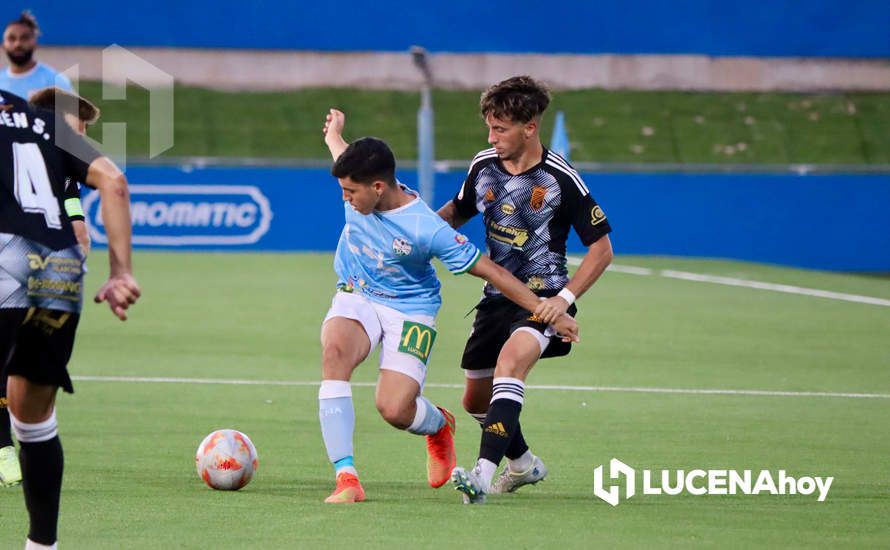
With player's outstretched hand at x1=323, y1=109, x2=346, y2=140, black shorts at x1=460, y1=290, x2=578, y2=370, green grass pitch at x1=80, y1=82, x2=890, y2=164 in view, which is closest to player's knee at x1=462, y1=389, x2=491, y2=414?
black shorts at x1=460, y1=290, x2=578, y2=370

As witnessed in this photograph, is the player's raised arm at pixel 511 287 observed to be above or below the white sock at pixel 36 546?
above

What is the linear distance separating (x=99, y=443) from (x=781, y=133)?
27944 millimetres

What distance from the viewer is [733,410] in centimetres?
1004

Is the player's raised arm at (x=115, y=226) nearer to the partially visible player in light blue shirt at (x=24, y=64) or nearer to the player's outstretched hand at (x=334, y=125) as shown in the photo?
the player's outstretched hand at (x=334, y=125)

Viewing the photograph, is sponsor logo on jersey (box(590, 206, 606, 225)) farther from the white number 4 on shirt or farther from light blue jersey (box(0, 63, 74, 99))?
light blue jersey (box(0, 63, 74, 99))

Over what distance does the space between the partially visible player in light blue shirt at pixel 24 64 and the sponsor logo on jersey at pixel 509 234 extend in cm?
275

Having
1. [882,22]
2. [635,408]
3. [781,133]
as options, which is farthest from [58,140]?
[882,22]

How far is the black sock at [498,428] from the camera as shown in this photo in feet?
22.0

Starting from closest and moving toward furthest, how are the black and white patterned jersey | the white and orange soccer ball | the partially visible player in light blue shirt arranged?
the white and orange soccer ball → the black and white patterned jersey → the partially visible player in light blue shirt

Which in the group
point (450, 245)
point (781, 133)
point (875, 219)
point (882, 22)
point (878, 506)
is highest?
point (882, 22)

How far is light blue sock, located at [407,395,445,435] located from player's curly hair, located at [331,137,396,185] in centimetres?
114

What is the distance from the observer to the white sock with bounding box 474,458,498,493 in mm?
6629

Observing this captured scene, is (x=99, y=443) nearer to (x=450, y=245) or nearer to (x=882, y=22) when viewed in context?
(x=450, y=245)

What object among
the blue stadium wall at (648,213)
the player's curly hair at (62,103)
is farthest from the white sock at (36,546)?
the blue stadium wall at (648,213)
